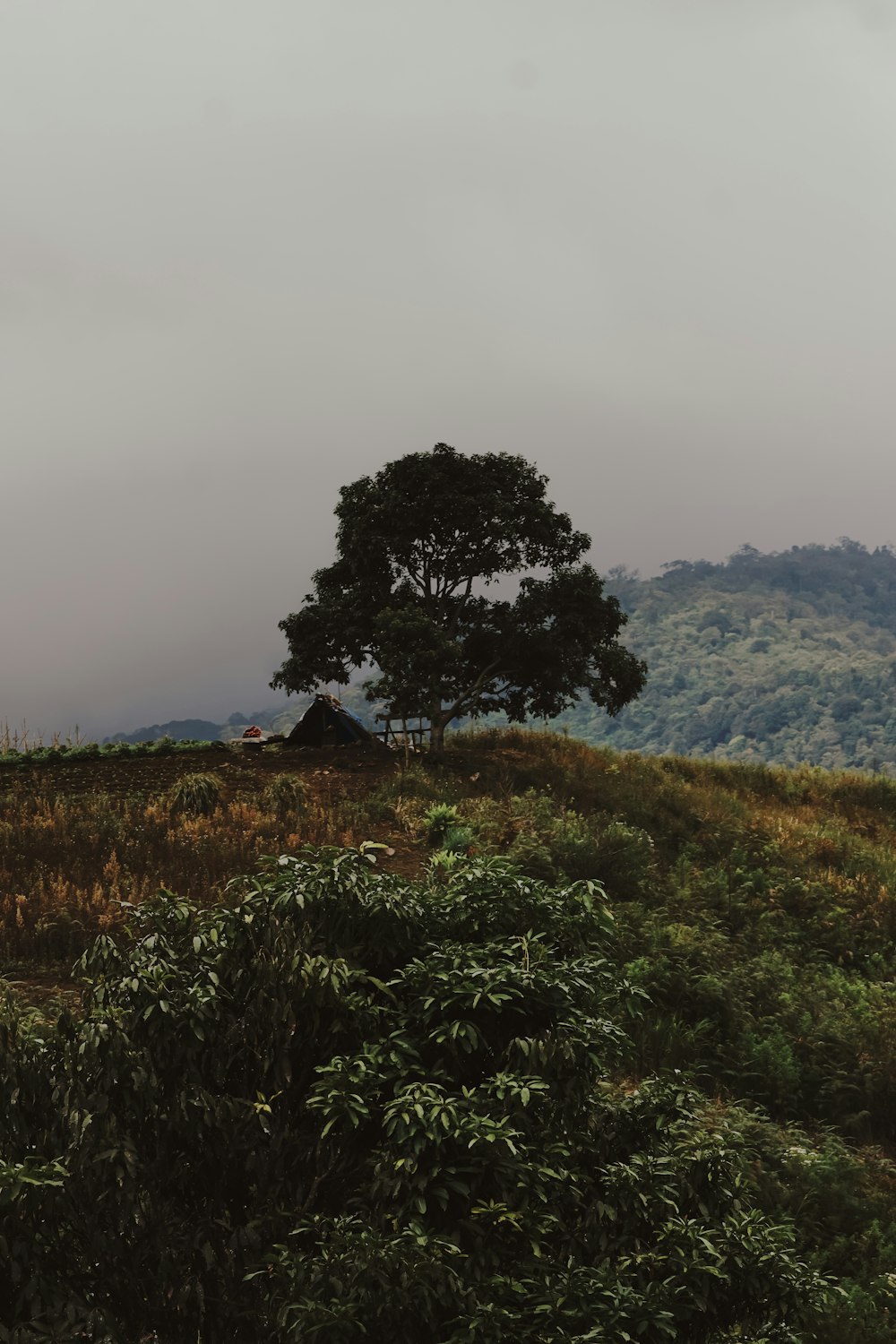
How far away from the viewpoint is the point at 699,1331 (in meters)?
6.07

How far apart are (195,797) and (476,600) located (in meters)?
8.92

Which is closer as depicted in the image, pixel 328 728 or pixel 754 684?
pixel 328 728

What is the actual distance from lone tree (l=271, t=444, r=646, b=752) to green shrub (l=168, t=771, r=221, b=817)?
524 cm

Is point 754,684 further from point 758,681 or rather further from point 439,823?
point 439,823

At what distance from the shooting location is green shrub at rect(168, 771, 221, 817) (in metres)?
19.3

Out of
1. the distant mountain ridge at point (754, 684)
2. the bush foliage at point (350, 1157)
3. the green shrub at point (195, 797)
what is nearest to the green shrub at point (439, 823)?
the green shrub at point (195, 797)

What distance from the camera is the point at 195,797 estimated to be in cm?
1955

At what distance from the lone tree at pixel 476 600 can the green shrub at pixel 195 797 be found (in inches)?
206

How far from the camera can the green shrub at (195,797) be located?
63.5ft

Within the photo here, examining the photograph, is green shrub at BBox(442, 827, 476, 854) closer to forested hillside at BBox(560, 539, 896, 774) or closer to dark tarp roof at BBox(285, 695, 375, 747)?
dark tarp roof at BBox(285, 695, 375, 747)

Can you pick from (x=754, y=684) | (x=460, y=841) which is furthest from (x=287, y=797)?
(x=754, y=684)

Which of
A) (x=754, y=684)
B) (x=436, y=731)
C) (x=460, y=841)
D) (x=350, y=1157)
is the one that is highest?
(x=754, y=684)

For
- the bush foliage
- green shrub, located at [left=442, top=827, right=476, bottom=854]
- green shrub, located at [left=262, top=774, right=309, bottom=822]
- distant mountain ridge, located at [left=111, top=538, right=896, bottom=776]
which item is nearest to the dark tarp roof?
green shrub, located at [left=262, top=774, right=309, bottom=822]

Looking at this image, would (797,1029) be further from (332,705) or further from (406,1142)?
(332,705)
